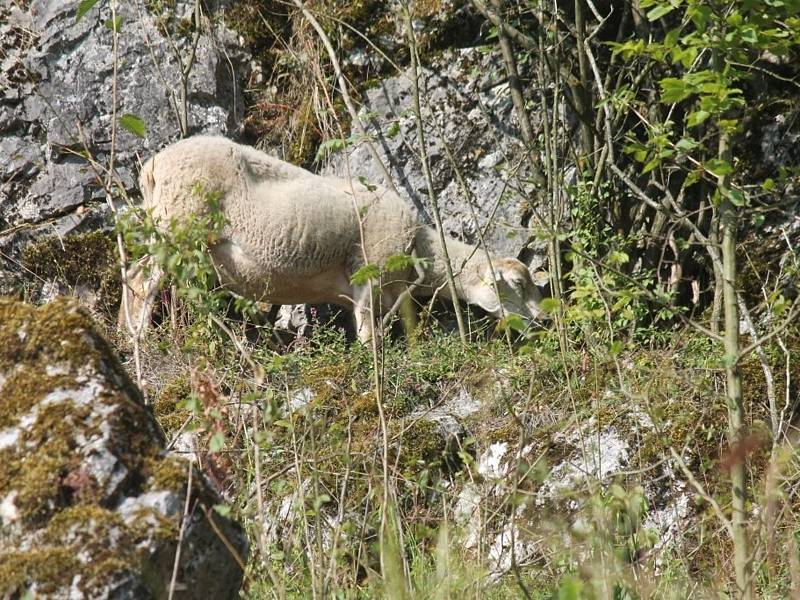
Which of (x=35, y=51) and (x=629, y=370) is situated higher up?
(x=35, y=51)

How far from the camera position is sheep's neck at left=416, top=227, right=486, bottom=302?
739 cm

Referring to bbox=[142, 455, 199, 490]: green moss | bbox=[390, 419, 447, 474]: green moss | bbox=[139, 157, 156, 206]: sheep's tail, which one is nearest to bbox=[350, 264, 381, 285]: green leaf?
bbox=[142, 455, 199, 490]: green moss

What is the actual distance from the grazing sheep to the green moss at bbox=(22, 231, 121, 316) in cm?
47

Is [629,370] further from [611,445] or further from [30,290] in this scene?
[30,290]

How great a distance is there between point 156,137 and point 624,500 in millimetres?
6001

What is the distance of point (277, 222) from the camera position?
668cm

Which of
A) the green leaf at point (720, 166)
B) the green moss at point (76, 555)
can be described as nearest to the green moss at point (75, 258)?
the green leaf at point (720, 166)

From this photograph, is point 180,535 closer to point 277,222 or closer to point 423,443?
point 423,443

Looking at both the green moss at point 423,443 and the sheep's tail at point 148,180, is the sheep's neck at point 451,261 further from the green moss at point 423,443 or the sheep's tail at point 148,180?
the green moss at point 423,443

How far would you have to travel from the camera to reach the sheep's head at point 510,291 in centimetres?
739

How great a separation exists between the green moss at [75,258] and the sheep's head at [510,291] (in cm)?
256

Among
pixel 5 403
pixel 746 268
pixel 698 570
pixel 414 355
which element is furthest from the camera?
pixel 746 268

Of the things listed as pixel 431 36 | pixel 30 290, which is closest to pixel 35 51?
pixel 30 290

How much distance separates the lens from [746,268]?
22.1ft
